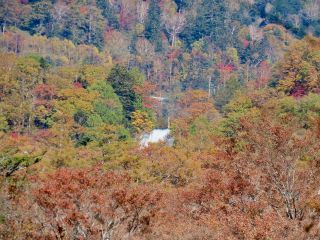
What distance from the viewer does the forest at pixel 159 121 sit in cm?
1438

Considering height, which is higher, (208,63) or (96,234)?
(96,234)

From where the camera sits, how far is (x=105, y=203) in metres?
14.1

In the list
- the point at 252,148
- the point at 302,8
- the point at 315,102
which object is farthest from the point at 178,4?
the point at 252,148

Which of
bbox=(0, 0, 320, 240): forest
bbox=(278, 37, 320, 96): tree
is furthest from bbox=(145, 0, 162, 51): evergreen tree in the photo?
bbox=(278, 37, 320, 96): tree

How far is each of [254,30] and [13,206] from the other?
7323cm

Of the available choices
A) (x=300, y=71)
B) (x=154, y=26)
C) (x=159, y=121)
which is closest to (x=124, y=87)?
(x=159, y=121)

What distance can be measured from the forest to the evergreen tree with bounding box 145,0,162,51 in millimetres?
183

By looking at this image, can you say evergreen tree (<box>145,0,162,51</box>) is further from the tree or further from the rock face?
the tree

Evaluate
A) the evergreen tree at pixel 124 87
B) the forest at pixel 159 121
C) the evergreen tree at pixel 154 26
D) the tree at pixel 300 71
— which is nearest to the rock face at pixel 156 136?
the forest at pixel 159 121

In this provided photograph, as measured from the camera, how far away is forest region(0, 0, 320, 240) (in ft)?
47.2

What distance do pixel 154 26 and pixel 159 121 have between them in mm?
31103

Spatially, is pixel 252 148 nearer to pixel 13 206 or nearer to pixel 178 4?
pixel 13 206

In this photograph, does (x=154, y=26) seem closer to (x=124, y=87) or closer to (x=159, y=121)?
(x=159, y=121)

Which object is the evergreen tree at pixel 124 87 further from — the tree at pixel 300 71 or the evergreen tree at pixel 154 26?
the evergreen tree at pixel 154 26
